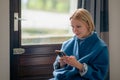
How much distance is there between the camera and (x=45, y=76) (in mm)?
2891

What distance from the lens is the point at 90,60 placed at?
5.98ft

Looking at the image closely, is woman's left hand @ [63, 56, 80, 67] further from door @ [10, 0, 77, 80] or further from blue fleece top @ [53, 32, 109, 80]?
door @ [10, 0, 77, 80]

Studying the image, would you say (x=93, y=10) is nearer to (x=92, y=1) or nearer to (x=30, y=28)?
(x=92, y=1)

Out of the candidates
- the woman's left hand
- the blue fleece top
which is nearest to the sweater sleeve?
the blue fleece top
